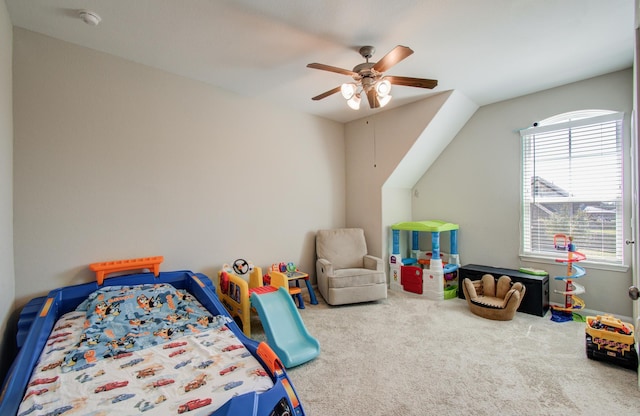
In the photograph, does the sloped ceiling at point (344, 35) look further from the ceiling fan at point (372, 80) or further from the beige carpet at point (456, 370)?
the beige carpet at point (456, 370)

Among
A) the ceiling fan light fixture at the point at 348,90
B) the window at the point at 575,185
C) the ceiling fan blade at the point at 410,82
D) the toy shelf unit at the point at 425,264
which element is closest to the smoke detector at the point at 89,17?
the ceiling fan light fixture at the point at 348,90

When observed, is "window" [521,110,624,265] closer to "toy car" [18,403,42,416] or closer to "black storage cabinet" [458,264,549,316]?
"black storage cabinet" [458,264,549,316]

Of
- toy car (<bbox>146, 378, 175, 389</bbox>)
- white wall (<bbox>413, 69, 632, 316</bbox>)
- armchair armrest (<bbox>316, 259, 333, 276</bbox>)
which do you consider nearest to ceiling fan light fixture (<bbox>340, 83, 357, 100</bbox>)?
armchair armrest (<bbox>316, 259, 333, 276</bbox>)

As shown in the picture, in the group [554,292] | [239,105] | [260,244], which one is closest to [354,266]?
[260,244]

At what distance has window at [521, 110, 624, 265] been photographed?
2.99 metres

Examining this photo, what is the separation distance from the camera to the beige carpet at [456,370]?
69.9 inches

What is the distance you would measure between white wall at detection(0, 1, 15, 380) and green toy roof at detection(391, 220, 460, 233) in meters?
3.94

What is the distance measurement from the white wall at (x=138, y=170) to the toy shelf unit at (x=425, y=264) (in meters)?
1.45

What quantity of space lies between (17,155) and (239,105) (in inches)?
79.2

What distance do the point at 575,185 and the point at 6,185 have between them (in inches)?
208

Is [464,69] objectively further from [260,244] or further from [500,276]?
[260,244]

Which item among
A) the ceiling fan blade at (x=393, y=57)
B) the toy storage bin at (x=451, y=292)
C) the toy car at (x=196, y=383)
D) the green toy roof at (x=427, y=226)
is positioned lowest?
the toy storage bin at (x=451, y=292)

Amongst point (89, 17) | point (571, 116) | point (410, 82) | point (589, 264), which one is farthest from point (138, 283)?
point (571, 116)

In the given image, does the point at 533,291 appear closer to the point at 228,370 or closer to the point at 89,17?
the point at 228,370
